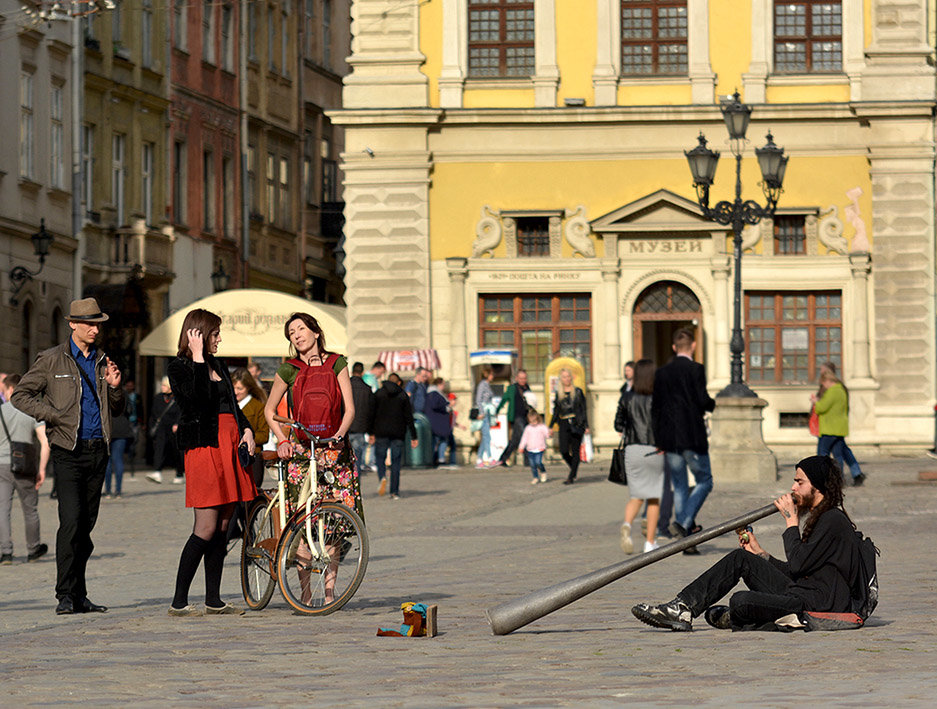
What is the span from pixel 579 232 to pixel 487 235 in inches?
63.4

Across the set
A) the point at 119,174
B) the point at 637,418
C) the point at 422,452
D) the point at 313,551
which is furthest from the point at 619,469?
the point at 119,174

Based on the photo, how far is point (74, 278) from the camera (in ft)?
124

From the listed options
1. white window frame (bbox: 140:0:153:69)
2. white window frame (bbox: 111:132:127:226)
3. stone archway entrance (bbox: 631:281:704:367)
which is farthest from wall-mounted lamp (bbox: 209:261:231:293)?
stone archway entrance (bbox: 631:281:704:367)

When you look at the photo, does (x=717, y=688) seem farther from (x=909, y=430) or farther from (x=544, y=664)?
(x=909, y=430)

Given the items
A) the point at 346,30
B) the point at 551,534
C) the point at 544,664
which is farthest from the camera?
the point at 346,30

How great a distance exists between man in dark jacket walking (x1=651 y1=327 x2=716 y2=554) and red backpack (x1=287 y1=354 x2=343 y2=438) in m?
5.36

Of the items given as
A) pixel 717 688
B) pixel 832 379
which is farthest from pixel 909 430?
pixel 717 688

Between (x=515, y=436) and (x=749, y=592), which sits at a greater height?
(x=515, y=436)

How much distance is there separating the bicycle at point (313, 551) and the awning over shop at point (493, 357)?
891 inches

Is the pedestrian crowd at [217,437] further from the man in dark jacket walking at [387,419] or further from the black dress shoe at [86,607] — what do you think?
the man in dark jacket walking at [387,419]

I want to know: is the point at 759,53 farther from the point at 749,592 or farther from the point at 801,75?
the point at 749,592

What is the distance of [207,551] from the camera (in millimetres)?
11586

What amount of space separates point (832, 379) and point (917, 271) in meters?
9.31

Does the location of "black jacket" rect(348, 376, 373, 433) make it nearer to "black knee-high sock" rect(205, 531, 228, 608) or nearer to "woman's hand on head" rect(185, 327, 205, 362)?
"black knee-high sock" rect(205, 531, 228, 608)
